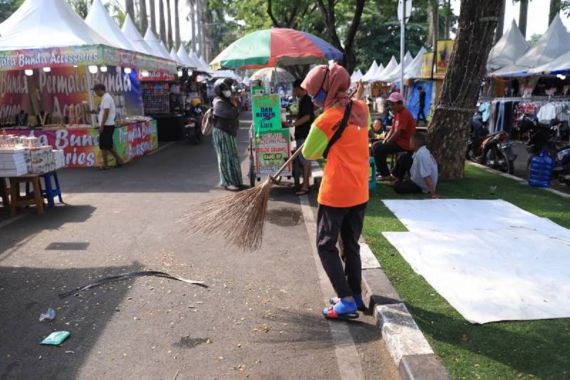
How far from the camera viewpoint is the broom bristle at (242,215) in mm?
3930

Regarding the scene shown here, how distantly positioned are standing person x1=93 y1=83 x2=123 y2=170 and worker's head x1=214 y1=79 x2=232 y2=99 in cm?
320

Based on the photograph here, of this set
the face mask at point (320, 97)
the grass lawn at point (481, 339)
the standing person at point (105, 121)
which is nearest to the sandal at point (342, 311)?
the grass lawn at point (481, 339)

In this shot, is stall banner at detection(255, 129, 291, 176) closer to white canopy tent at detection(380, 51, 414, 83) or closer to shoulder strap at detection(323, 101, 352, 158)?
shoulder strap at detection(323, 101, 352, 158)

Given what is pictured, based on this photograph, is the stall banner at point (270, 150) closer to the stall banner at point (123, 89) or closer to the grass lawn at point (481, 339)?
the grass lawn at point (481, 339)

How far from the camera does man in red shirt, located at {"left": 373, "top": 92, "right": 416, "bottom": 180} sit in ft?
26.0

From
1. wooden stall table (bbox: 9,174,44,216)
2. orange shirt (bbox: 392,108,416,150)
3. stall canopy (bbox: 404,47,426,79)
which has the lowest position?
wooden stall table (bbox: 9,174,44,216)

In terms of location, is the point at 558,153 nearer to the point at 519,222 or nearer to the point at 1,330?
the point at 519,222

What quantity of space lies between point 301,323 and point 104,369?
4.66 feet

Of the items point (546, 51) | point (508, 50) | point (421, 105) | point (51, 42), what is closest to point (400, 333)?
point (51, 42)

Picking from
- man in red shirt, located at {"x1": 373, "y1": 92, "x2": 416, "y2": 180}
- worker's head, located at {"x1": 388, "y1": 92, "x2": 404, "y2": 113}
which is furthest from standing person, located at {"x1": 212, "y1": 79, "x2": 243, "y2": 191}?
worker's head, located at {"x1": 388, "y1": 92, "x2": 404, "y2": 113}

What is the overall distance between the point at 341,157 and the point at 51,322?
254cm

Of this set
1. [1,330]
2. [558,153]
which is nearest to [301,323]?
[1,330]

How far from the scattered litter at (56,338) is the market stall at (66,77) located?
679 centimetres

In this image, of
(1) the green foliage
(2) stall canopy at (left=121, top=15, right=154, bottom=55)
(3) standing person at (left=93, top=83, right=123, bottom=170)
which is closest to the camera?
(3) standing person at (left=93, top=83, right=123, bottom=170)
